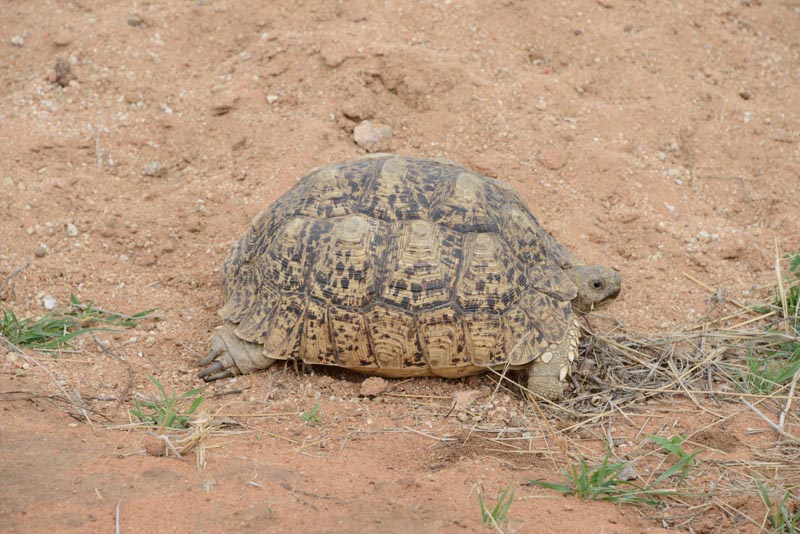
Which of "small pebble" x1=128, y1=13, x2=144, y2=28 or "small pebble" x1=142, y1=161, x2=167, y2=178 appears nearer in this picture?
"small pebble" x1=142, y1=161, x2=167, y2=178

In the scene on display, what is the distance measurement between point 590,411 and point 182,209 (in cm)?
353

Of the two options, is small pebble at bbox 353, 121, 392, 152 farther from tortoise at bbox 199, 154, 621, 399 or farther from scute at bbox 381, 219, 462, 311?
scute at bbox 381, 219, 462, 311

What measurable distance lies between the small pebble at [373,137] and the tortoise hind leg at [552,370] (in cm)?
287

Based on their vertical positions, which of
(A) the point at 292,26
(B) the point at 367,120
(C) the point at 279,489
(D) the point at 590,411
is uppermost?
(A) the point at 292,26

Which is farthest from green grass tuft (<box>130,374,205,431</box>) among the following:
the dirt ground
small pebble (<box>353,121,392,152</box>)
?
small pebble (<box>353,121,392,152</box>)

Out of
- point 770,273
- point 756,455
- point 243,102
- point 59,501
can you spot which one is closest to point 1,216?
point 243,102

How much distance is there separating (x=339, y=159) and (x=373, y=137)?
0.43 meters

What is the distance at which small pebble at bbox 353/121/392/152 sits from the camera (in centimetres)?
662

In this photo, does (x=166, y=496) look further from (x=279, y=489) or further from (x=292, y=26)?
(x=292, y=26)

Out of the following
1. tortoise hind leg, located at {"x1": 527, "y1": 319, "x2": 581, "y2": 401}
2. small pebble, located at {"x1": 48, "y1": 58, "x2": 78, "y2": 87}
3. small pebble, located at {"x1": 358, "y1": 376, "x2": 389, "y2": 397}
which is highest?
small pebble, located at {"x1": 48, "y1": 58, "x2": 78, "y2": 87}

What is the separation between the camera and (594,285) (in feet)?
15.3

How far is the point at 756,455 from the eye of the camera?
→ 391 centimetres

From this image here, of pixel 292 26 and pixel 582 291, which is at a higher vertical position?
pixel 292 26

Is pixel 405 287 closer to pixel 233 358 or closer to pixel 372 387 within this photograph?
pixel 372 387
